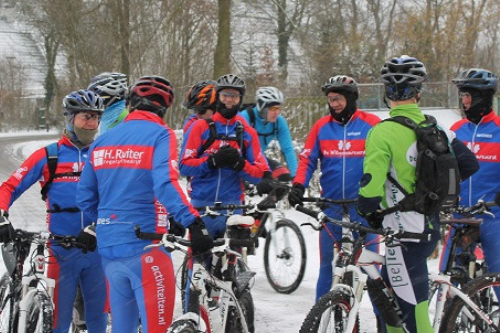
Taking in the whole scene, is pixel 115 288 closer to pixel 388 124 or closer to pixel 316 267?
pixel 388 124

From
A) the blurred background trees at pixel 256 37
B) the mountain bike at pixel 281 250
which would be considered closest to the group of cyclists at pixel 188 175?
the mountain bike at pixel 281 250

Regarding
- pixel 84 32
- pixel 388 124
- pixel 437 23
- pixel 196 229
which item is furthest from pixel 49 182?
pixel 437 23

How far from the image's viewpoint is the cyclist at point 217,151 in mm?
6582

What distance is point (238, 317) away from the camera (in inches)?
201

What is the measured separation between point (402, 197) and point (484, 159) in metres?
1.93

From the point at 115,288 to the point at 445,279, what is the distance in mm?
2224

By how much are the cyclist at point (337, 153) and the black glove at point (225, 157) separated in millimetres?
549

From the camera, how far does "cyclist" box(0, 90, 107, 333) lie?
5.38m

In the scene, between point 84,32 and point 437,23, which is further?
point 437,23

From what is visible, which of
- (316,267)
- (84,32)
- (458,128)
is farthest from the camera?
(84,32)

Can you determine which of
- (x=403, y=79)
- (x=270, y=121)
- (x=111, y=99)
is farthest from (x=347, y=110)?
(x=270, y=121)

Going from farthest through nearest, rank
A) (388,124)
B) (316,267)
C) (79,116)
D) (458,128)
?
(316,267)
(458,128)
(79,116)
(388,124)

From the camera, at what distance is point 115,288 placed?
14.3 ft

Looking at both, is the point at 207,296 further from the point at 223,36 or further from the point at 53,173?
the point at 223,36
